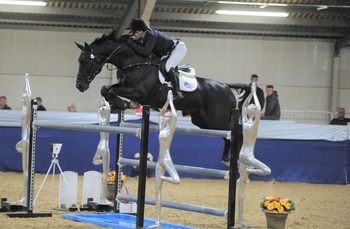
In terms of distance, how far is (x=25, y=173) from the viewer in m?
6.14

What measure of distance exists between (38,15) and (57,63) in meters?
1.44

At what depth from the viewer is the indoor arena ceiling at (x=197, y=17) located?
1570 centimetres

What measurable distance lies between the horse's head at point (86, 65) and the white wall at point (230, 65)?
10590mm

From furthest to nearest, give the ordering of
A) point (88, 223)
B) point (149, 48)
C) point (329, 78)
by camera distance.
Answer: point (329, 78) < point (149, 48) < point (88, 223)

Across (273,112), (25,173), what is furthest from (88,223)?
(273,112)

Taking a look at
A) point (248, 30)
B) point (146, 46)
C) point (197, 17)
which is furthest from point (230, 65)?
point (146, 46)

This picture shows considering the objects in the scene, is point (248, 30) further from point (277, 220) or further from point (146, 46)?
point (277, 220)

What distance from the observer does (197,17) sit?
16562mm

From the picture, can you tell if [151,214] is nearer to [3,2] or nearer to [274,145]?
[274,145]

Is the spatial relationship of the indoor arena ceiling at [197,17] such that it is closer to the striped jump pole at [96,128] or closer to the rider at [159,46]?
the rider at [159,46]

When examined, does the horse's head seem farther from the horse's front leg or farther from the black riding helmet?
the black riding helmet

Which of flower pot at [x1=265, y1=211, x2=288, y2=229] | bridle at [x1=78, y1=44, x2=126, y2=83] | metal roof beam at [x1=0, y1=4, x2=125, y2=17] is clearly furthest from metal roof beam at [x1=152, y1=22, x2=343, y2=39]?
flower pot at [x1=265, y1=211, x2=288, y2=229]

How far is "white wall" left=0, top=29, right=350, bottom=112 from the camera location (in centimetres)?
1728

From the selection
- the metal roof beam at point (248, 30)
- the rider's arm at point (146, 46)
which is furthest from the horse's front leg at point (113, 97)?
the metal roof beam at point (248, 30)
